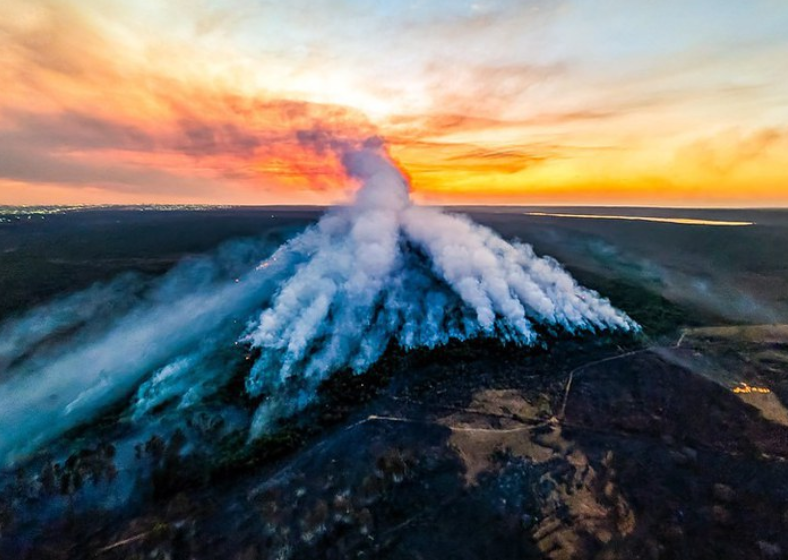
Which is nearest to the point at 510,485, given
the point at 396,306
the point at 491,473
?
the point at 491,473

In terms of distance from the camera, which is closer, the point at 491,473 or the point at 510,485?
the point at 510,485

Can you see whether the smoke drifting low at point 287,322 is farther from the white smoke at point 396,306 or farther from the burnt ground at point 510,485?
the burnt ground at point 510,485

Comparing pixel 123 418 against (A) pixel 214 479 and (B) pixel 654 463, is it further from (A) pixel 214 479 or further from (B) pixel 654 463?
(B) pixel 654 463

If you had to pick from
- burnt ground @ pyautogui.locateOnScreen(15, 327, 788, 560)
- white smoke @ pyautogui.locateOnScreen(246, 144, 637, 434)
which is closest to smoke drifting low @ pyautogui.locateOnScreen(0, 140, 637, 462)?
white smoke @ pyautogui.locateOnScreen(246, 144, 637, 434)

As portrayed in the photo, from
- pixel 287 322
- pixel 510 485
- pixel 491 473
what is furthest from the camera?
pixel 287 322

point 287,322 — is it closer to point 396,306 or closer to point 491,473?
point 396,306

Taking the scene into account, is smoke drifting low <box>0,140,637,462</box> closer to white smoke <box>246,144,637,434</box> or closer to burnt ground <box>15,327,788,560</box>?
white smoke <box>246,144,637,434</box>
